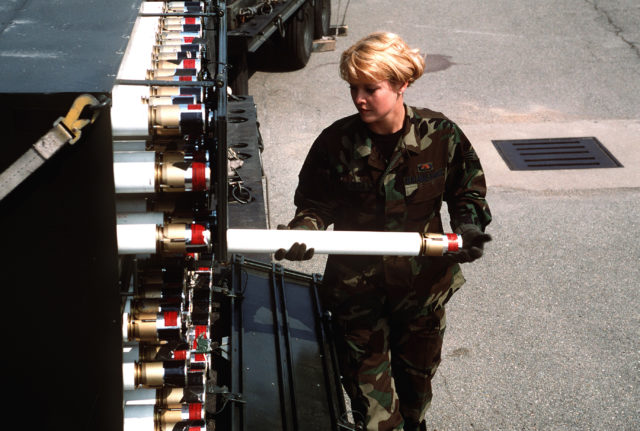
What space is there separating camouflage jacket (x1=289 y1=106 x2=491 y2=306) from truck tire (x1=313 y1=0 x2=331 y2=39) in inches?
327

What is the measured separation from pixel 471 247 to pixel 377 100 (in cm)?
71

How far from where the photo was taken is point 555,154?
24.8ft

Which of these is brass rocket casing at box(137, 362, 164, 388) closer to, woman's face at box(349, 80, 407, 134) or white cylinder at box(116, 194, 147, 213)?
white cylinder at box(116, 194, 147, 213)

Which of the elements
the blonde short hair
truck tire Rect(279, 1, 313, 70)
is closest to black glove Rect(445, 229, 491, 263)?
the blonde short hair

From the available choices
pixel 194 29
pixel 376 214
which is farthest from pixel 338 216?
pixel 194 29

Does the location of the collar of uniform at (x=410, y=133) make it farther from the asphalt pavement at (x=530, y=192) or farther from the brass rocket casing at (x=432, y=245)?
the asphalt pavement at (x=530, y=192)

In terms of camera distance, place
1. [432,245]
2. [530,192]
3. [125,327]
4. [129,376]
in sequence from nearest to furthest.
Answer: [125,327]
[129,376]
[432,245]
[530,192]

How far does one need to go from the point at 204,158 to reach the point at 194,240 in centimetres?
28

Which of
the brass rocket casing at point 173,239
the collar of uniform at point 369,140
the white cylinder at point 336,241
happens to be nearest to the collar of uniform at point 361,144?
the collar of uniform at point 369,140

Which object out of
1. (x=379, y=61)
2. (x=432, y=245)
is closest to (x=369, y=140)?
(x=379, y=61)

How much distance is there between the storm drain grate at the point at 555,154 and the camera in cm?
730

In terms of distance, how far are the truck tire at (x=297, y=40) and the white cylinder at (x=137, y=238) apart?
8.04 metres

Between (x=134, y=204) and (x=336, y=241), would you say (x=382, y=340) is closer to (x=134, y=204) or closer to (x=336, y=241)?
(x=336, y=241)

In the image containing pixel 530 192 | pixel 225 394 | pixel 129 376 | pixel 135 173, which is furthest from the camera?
pixel 530 192
